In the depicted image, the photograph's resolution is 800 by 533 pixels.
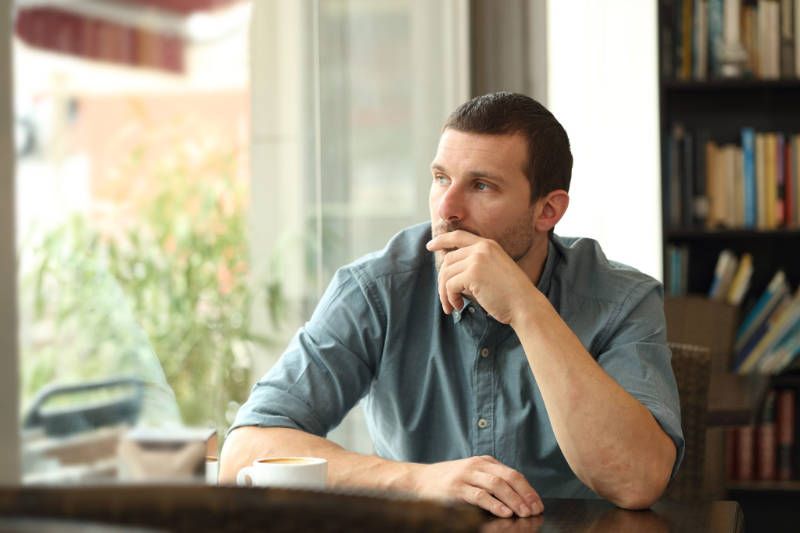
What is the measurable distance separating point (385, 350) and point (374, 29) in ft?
3.54

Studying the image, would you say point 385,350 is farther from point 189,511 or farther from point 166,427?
point 189,511

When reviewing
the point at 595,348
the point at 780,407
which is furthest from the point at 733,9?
the point at 595,348

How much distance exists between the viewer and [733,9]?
4.15 metres

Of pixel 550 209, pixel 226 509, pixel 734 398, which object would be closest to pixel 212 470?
pixel 550 209

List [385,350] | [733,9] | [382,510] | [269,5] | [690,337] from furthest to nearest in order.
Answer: [733,9] < [690,337] < [269,5] < [385,350] < [382,510]

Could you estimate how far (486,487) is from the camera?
Result: 133 cm

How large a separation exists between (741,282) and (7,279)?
352 cm

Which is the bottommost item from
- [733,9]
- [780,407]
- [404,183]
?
[780,407]

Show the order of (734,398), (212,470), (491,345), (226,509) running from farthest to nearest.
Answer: (734,398) → (491,345) → (212,470) → (226,509)

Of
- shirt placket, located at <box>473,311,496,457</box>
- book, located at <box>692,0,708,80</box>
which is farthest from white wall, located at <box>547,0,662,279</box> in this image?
shirt placket, located at <box>473,311,496,457</box>

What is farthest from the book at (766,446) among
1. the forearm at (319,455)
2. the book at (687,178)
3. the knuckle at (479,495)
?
the knuckle at (479,495)

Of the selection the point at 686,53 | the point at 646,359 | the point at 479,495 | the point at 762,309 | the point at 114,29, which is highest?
the point at 686,53

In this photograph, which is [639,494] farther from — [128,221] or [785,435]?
[785,435]

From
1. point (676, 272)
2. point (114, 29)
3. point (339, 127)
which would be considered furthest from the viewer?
point (676, 272)
